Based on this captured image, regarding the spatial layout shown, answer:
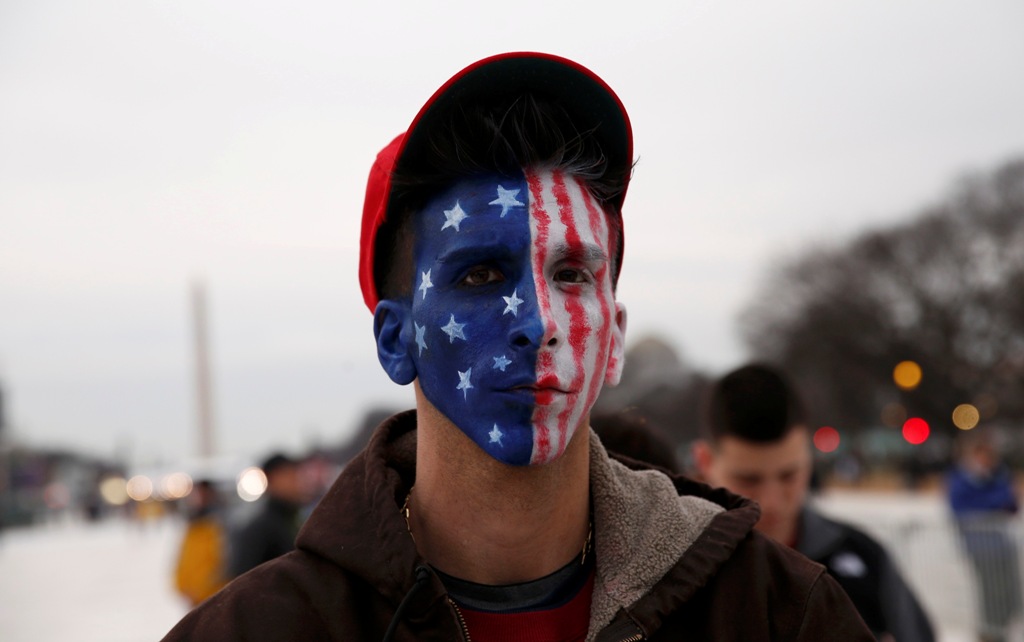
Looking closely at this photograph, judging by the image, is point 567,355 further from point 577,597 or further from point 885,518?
point 885,518

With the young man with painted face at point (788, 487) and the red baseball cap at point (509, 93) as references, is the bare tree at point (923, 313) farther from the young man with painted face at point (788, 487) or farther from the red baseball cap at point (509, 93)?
the red baseball cap at point (509, 93)

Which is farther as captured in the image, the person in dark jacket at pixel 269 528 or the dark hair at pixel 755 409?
the person in dark jacket at pixel 269 528

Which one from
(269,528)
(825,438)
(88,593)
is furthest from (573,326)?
(825,438)

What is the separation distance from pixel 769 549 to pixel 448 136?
3.76 ft

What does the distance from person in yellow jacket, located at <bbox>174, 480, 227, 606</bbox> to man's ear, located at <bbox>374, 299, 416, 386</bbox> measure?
553 centimetres

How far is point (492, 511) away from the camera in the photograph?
242cm

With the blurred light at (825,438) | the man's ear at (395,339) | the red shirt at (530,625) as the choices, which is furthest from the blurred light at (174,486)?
the red shirt at (530,625)

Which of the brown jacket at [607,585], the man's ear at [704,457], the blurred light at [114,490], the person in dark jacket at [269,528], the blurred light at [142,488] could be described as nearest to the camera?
the brown jacket at [607,585]

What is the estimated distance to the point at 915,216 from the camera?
48.7m

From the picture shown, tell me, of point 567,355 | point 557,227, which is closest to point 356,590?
point 567,355

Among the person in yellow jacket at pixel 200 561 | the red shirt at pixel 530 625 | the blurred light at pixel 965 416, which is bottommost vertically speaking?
the blurred light at pixel 965 416

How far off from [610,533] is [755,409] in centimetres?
223

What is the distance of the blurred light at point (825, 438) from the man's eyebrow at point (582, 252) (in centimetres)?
5255

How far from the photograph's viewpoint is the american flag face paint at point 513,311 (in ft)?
7.69
